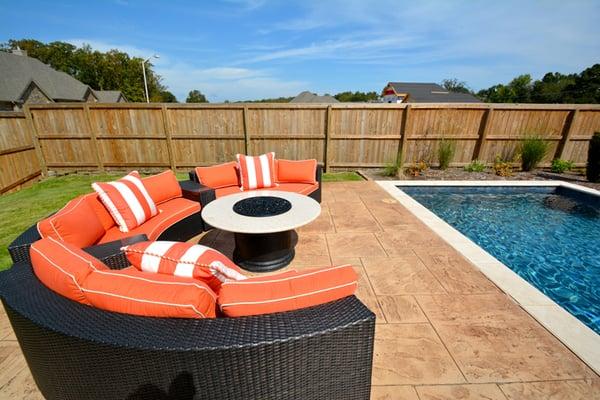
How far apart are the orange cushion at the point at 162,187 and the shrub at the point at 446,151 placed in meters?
6.64

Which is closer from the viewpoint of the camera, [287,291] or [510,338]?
[287,291]

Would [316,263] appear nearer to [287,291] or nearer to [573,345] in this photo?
[287,291]

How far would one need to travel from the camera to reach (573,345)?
81.1 inches

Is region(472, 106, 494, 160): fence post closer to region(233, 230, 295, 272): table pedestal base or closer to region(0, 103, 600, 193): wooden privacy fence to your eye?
region(0, 103, 600, 193): wooden privacy fence

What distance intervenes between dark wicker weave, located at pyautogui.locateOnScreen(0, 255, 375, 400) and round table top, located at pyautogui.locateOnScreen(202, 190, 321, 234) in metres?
1.54

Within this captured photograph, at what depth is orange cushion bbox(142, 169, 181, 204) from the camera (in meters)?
3.54

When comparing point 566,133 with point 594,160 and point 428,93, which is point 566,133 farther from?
point 428,93

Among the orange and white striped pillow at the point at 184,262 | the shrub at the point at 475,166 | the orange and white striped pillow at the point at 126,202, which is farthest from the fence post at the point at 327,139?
the orange and white striped pillow at the point at 184,262

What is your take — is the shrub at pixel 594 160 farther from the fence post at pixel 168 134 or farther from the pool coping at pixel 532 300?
the fence post at pixel 168 134

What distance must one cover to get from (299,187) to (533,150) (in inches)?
270

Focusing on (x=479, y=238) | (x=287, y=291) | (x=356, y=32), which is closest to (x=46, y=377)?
(x=287, y=291)

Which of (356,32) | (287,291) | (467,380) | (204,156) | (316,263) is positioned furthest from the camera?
(356,32)

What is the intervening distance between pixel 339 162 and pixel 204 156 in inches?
149

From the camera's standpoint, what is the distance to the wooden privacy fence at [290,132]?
699 centimetres
